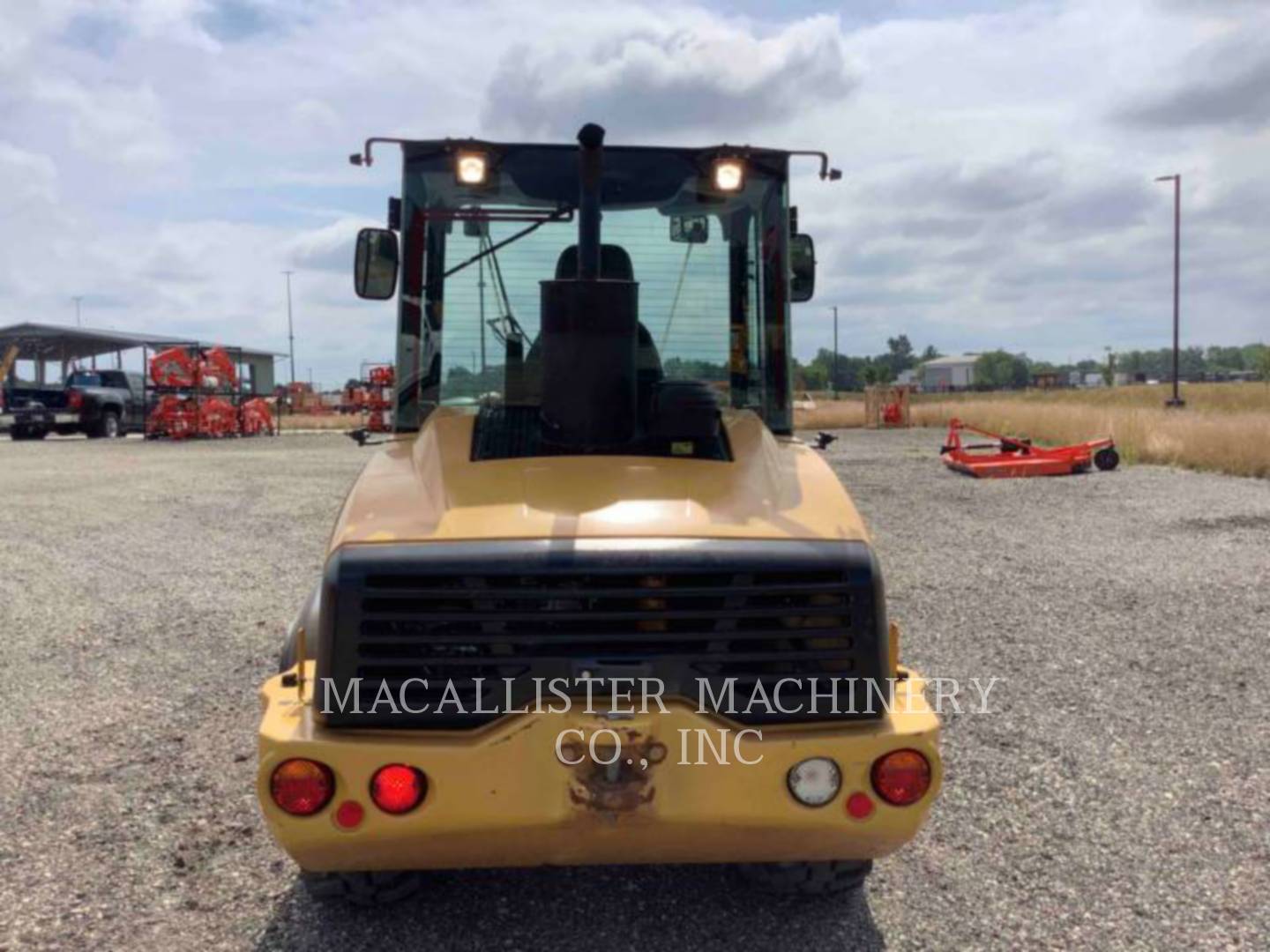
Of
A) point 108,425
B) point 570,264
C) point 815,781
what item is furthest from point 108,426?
point 815,781

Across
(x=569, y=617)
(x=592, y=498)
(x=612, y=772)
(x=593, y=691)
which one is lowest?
(x=612, y=772)

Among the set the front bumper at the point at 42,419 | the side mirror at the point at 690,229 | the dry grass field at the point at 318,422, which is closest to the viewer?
the side mirror at the point at 690,229

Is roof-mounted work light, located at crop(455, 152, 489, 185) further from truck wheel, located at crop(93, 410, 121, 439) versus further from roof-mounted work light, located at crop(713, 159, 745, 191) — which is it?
truck wheel, located at crop(93, 410, 121, 439)

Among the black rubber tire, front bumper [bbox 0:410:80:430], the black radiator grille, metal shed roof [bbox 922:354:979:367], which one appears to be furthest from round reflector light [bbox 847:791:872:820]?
metal shed roof [bbox 922:354:979:367]

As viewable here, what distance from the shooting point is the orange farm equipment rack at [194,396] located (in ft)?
90.8

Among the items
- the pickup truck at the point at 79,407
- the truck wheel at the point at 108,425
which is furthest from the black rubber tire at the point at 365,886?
the truck wheel at the point at 108,425

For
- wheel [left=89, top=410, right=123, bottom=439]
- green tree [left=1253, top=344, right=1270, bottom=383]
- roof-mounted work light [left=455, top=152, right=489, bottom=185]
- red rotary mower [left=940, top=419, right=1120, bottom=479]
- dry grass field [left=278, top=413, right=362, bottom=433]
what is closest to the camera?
roof-mounted work light [left=455, top=152, right=489, bottom=185]

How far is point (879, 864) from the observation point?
3.53m

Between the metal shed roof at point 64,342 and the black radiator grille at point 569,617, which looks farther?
the metal shed roof at point 64,342

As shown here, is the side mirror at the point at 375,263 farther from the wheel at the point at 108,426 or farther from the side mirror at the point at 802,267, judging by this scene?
the wheel at the point at 108,426

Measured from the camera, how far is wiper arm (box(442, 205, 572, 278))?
386 cm

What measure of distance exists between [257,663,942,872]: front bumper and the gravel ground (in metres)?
0.52

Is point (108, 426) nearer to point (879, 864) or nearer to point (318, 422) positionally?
A: point (318, 422)

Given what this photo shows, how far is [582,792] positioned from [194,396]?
2836 centimetres
